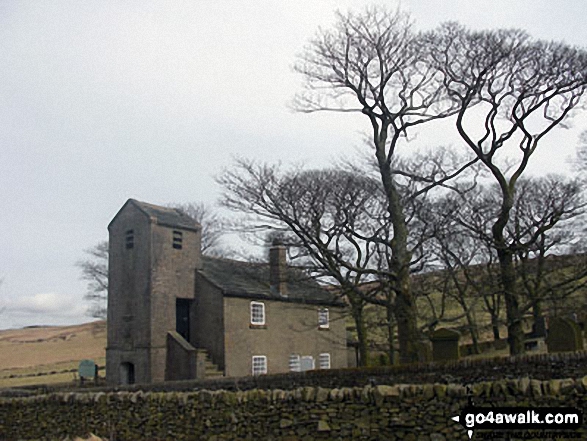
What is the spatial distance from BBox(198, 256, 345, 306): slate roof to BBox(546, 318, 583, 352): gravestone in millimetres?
14560

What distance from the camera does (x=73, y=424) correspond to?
63.8 ft

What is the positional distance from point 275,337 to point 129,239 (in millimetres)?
9904

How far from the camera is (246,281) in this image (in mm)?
36094

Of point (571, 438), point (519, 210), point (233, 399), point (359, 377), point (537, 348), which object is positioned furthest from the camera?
point (519, 210)

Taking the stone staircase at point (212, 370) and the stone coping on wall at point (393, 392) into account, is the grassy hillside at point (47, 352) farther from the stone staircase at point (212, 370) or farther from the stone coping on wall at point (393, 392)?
the stone coping on wall at point (393, 392)

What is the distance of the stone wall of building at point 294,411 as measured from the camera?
1148cm

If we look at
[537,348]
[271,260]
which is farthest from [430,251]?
[271,260]

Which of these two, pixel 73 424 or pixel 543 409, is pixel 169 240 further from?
pixel 543 409

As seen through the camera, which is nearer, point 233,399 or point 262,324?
point 233,399

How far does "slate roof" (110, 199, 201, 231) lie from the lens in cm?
3306

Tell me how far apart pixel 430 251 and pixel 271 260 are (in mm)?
11747

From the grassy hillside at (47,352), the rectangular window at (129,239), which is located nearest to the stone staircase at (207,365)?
the rectangular window at (129,239)

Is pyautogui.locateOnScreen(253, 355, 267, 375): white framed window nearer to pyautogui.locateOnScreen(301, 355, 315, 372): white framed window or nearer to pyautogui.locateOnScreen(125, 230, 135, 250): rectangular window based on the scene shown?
pyautogui.locateOnScreen(301, 355, 315, 372): white framed window

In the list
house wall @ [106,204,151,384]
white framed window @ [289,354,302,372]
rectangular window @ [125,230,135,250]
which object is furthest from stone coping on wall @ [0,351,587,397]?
white framed window @ [289,354,302,372]
